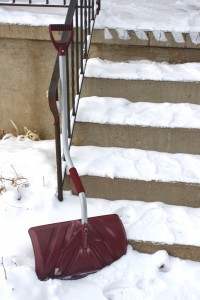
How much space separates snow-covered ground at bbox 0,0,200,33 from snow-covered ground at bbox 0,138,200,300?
1616 mm

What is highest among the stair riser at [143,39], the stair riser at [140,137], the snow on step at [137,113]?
the stair riser at [143,39]

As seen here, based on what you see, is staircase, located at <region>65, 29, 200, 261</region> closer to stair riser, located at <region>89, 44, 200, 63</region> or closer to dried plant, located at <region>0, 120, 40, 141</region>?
stair riser, located at <region>89, 44, 200, 63</region>

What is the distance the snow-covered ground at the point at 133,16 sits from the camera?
12.8 ft

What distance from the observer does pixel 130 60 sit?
3895 millimetres

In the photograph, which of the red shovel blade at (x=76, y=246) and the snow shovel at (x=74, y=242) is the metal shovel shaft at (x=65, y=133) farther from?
the red shovel blade at (x=76, y=246)

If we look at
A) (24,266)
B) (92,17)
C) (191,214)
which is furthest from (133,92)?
(24,266)

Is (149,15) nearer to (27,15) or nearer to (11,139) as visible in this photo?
(27,15)

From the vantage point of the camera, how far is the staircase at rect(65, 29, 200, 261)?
3061 mm

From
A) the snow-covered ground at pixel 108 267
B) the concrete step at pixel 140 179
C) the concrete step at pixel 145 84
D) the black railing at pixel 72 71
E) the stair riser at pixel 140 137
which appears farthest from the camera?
the concrete step at pixel 145 84

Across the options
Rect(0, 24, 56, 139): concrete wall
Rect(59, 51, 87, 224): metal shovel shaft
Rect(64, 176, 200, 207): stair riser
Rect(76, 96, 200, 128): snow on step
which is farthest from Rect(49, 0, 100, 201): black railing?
Rect(0, 24, 56, 139): concrete wall

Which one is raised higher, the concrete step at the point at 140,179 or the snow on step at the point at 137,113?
the snow on step at the point at 137,113

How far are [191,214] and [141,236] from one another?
0.47m

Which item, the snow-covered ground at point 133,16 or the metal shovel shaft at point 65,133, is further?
the snow-covered ground at point 133,16

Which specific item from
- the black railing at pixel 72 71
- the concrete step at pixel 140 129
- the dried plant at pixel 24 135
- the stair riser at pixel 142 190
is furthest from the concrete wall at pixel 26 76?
the stair riser at pixel 142 190
